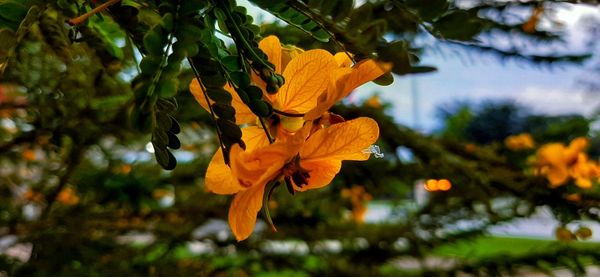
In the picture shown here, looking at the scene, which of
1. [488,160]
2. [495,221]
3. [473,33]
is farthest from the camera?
[495,221]

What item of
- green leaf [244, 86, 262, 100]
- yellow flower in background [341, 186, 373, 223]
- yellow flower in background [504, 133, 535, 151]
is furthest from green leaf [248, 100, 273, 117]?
→ yellow flower in background [341, 186, 373, 223]

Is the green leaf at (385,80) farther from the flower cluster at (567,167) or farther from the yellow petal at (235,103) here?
the flower cluster at (567,167)

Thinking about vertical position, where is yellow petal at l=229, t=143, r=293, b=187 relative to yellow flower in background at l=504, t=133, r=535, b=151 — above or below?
above

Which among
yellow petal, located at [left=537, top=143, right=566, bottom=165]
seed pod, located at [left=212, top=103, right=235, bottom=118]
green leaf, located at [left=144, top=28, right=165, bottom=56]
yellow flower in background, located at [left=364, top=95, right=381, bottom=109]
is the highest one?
green leaf, located at [left=144, top=28, right=165, bottom=56]

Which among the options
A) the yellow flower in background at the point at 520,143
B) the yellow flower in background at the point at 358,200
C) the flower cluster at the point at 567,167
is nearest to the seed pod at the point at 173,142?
the flower cluster at the point at 567,167

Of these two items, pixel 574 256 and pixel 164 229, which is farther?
pixel 164 229

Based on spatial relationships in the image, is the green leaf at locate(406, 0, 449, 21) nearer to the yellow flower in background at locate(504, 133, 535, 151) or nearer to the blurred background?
the blurred background

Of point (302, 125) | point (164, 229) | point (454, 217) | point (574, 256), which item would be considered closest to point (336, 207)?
point (454, 217)

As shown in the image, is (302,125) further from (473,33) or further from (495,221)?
(495,221)
